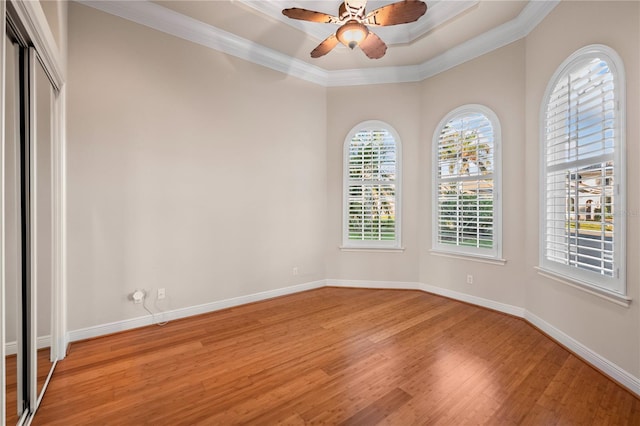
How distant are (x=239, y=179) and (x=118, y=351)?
6.99 ft

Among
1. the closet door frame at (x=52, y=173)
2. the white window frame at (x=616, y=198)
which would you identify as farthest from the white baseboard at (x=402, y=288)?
the white window frame at (x=616, y=198)

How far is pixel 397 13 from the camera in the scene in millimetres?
2381

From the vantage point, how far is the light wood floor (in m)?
1.80

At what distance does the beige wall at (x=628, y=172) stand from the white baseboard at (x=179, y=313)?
286cm

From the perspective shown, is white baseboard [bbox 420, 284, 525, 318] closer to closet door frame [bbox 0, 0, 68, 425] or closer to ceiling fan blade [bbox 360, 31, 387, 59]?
ceiling fan blade [bbox 360, 31, 387, 59]

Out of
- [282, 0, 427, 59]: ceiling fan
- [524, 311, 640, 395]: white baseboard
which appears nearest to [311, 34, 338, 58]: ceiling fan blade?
[282, 0, 427, 59]: ceiling fan

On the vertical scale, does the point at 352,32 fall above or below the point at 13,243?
above

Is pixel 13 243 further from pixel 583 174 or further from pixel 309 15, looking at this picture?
pixel 583 174

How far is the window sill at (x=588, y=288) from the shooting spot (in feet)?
7.06

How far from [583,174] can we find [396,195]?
2212 millimetres

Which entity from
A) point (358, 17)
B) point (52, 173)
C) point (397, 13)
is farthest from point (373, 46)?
point (52, 173)

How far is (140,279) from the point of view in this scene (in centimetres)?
302

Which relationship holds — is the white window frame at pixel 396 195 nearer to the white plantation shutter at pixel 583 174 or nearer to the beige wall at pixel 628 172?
the beige wall at pixel 628 172

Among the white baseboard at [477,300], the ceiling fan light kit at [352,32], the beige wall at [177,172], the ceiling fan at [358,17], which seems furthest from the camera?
the white baseboard at [477,300]
